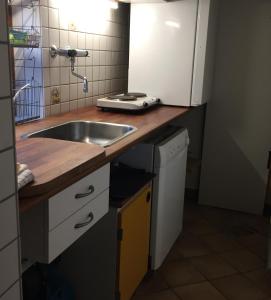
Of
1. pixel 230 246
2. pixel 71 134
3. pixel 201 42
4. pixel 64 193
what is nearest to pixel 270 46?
pixel 201 42

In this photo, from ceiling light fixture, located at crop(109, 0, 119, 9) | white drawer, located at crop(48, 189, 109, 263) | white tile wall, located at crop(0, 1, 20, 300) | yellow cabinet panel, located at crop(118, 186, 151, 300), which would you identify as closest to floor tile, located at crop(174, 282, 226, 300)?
yellow cabinet panel, located at crop(118, 186, 151, 300)

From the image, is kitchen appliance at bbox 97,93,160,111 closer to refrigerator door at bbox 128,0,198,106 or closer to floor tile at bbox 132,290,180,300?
refrigerator door at bbox 128,0,198,106

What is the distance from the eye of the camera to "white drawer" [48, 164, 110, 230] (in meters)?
1.05

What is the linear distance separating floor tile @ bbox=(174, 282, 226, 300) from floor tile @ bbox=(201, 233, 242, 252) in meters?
0.42

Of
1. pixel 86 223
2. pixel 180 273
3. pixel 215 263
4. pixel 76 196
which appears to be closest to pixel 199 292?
pixel 180 273

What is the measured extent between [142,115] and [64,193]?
3.83 feet

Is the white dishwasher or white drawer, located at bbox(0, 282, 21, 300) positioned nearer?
white drawer, located at bbox(0, 282, 21, 300)

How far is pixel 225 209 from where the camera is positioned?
296cm

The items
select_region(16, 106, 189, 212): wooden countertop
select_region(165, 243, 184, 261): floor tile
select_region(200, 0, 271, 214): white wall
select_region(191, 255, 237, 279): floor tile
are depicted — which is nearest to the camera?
select_region(16, 106, 189, 212): wooden countertop

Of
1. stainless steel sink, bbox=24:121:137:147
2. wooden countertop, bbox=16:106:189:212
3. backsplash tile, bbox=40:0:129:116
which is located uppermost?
backsplash tile, bbox=40:0:129:116

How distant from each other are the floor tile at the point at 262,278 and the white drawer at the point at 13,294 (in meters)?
1.56

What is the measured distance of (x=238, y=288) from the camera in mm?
1966

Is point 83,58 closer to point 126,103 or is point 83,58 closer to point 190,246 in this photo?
point 126,103

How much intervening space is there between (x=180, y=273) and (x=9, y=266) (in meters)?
1.52
